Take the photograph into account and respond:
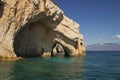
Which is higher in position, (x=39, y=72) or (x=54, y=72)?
(x=39, y=72)

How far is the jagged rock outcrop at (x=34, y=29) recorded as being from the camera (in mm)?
43219

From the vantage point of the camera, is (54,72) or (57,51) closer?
(54,72)

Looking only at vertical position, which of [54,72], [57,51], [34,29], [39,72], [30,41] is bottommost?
[54,72]

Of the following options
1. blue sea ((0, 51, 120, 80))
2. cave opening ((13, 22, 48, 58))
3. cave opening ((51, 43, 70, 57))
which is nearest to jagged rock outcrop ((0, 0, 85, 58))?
cave opening ((13, 22, 48, 58))

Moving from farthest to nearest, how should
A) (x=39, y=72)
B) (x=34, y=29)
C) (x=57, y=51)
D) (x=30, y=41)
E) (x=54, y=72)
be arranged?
(x=57, y=51) < (x=34, y=29) < (x=30, y=41) < (x=54, y=72) < (x=39, y=72)

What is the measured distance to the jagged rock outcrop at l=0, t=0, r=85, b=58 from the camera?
43219 mm

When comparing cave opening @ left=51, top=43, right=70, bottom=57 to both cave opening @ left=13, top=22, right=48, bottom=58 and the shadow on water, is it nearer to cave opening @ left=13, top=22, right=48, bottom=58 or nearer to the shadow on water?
cave opening @ left=13, top=22, right=48, bottom=58

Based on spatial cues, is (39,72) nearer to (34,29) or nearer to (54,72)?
(54,72)

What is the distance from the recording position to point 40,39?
197 ft

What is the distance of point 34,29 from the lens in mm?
57812

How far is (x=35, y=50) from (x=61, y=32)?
7.84 meters

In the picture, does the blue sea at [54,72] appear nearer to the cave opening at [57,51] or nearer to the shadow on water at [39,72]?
the shadow on water at [39,72]

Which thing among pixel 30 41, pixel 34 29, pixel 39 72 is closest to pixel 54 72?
pixel 39 72

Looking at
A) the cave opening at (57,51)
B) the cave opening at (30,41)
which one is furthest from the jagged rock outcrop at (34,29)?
the cave opening at (57,51)
